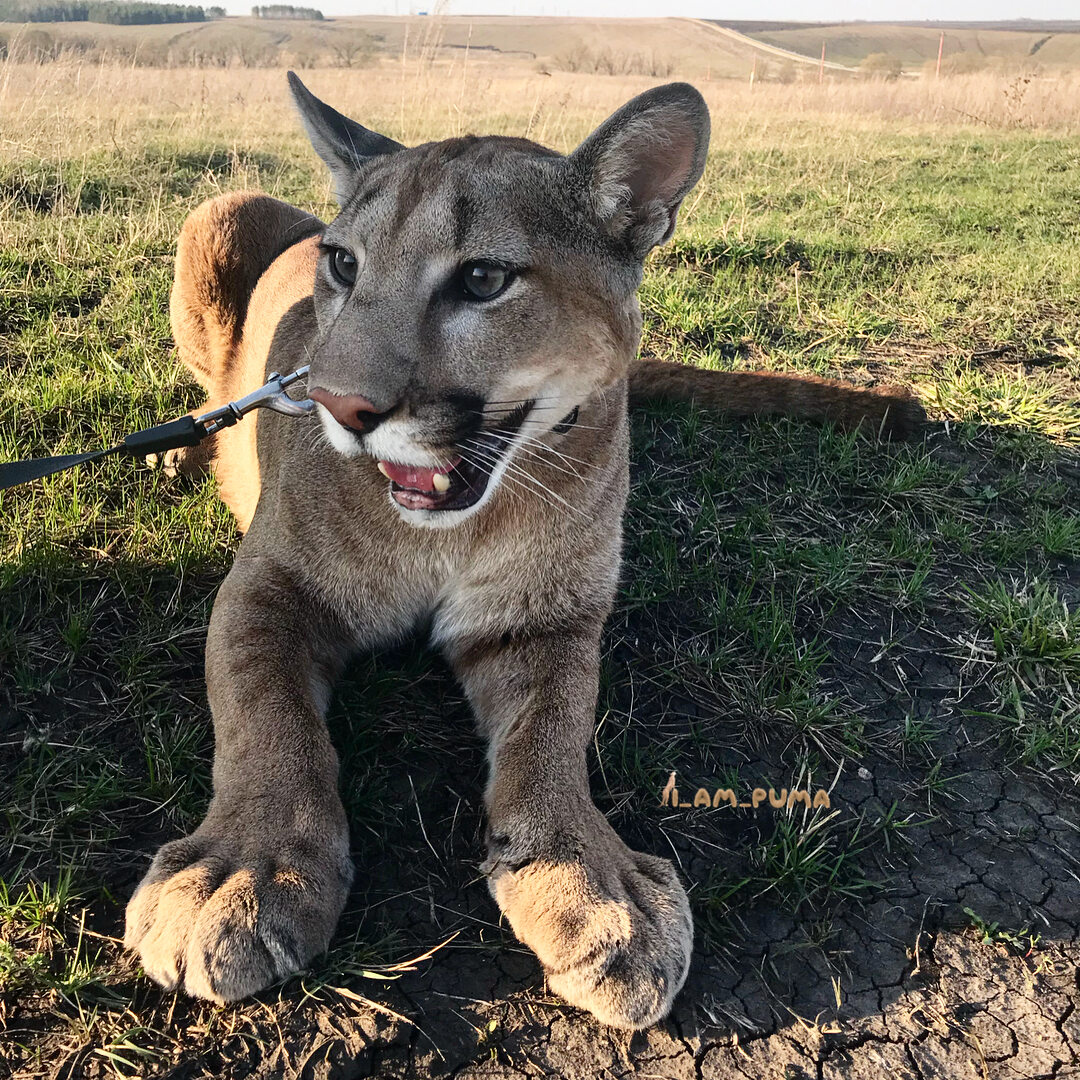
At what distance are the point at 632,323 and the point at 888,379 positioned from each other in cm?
303

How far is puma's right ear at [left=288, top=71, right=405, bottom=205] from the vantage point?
2881 mm

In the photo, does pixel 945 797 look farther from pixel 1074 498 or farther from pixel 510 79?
pixel 510 79

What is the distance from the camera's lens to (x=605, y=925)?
1.95m

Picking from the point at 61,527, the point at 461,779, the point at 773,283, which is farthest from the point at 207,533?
the point at 773,283

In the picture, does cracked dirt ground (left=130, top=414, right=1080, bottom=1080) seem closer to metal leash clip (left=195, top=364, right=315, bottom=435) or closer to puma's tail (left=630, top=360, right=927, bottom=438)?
metal leash clip (left=195, top=364, right=315, bottom=435)

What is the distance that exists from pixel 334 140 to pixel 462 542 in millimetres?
1408

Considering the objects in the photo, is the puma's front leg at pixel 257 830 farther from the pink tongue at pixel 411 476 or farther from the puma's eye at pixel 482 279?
the puma's eye at pixel 482 279

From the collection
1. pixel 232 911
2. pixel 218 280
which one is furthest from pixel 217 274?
pixel 232 911

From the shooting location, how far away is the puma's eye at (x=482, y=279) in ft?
7.25

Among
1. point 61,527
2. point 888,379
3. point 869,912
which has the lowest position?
point 869,912

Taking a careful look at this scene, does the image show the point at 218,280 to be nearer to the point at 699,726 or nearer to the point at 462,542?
the point at 462,542

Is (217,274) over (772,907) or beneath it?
over

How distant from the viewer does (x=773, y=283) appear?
598 centimetres

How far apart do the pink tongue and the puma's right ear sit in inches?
43.0
